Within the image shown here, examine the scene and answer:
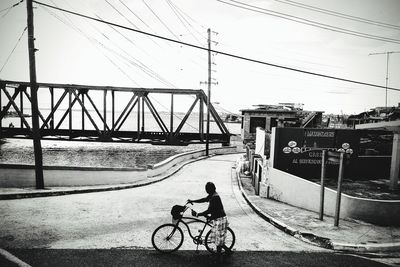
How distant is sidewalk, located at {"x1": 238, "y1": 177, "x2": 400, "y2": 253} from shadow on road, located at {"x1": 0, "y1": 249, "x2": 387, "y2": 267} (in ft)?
2.09

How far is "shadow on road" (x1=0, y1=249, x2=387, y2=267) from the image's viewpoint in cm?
544


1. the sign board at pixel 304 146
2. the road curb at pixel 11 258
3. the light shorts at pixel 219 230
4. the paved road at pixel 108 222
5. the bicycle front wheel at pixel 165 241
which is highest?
the sign board at pixel 304 146

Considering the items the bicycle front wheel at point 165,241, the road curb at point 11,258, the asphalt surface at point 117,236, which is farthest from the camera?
the bicycle front wheel at point 165,241

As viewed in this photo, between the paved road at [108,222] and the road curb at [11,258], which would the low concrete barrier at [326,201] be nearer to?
the paved road at [108,222]

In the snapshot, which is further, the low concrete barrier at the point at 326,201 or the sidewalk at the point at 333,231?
the low concrete barrier at the point at 326,201

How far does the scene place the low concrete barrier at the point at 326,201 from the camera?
825cm

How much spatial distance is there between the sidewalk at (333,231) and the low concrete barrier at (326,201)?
27cm

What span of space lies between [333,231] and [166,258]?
5.11 m

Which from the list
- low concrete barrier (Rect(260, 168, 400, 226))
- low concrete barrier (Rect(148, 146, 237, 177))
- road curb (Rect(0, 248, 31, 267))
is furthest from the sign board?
road curb (Rect(0, 248, 31, 267))

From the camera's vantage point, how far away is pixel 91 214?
8.42 m

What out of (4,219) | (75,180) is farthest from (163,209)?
(75,180)

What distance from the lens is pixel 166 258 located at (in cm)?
571

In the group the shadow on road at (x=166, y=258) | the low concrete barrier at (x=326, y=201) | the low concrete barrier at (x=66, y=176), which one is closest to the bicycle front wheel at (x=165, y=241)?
the shadow on road at (x=166, y=258)

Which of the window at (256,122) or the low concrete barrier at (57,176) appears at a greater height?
the window at (256,122)
